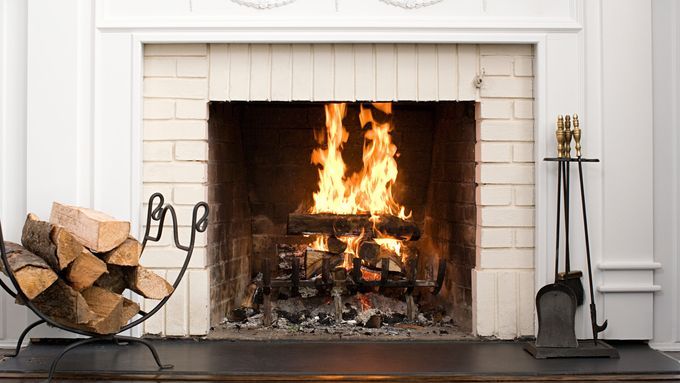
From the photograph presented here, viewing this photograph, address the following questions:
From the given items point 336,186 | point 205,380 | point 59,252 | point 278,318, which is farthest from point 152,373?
point 336,186

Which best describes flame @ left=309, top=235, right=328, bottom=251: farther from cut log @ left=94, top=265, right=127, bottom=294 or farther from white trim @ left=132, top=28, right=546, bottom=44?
cut log @ left=94, top=265, right=127, bottom=294

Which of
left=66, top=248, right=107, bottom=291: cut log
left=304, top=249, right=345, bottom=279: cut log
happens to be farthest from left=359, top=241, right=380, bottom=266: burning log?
left=66, top=248, right=107, bottom=291: cut log

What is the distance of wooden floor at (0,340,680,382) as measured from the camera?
2846mm

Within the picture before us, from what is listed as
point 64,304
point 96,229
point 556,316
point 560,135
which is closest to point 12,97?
point 96,229

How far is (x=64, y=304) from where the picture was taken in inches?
112

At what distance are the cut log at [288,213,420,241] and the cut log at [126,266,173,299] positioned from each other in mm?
1125

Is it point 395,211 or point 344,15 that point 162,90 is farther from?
point 395,211

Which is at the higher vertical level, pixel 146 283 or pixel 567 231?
pixel 567 231

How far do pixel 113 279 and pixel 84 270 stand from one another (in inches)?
8.1

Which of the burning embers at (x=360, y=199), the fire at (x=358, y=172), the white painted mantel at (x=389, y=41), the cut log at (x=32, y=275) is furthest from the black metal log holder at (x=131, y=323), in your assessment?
the fire at (x=358, y=172)

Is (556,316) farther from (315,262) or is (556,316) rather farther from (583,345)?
(315,262)

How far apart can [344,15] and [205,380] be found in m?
1.62

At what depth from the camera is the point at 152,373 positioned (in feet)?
9.40

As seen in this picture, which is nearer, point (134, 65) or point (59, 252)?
point (59, 252)
